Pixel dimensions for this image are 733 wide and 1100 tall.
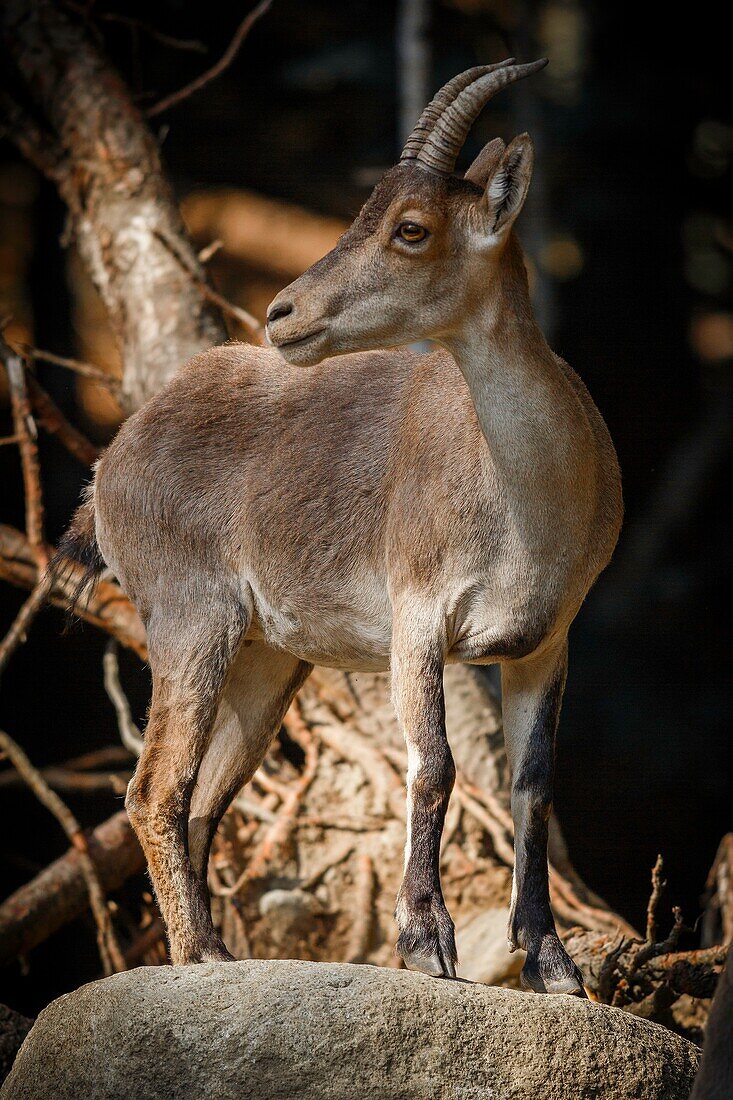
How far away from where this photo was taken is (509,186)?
15.0ft

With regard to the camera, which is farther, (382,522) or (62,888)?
(62,888)

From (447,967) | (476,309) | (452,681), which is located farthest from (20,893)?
(476,309)

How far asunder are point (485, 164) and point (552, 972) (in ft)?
9.26

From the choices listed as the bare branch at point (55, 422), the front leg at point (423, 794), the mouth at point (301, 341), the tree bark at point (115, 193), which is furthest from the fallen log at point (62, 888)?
the mouth at point (301, 341)

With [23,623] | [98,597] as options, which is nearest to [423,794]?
[23,623]

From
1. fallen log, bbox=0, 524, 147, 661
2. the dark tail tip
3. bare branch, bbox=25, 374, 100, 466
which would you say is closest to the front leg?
the dark tail tip

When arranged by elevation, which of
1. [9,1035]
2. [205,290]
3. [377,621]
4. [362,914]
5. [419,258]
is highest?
[205,290]

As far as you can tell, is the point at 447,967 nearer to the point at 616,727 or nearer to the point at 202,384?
the point at 202,384

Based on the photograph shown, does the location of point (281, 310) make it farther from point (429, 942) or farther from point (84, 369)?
point (84, 369)

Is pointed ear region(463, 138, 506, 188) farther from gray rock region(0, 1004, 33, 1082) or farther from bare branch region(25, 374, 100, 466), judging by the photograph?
gray rock region(0, 1004, 33, 1082)

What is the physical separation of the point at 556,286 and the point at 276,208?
2719mm

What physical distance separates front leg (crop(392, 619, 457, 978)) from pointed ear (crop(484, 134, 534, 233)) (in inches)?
55.7

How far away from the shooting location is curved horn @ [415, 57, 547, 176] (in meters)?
4.51

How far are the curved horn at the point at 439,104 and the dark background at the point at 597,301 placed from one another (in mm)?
5713
